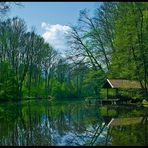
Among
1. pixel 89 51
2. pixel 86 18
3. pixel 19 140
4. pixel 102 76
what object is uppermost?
pixel 86 18

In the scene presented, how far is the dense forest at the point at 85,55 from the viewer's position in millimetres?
32094

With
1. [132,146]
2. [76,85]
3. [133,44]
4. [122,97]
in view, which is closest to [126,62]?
[133,44]

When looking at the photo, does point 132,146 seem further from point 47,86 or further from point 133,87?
point 47,86

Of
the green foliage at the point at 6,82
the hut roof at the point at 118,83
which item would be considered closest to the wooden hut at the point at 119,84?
the hut roof at the point at 118,83

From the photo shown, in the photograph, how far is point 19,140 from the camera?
42.6 feet

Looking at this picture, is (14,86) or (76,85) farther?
(76,85)

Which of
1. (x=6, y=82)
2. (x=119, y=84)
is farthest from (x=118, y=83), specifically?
(x=6, y=82)

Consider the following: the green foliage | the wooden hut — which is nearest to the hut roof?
the wooden hut

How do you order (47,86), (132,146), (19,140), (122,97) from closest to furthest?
1. (132,146)
2. (19,140)
3. (122,97)
4. (47,86)

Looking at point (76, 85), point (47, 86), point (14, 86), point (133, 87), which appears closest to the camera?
point (133, 87)

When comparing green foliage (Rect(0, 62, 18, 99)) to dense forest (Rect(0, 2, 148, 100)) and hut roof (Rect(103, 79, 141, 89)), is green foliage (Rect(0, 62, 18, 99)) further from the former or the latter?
hut roof (Rect(103, 79, 141, 89))

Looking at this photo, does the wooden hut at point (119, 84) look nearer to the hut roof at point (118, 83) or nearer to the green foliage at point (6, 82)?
the hut roof at point (118, 83)

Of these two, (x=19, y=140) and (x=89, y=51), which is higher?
(x=89, y=51)

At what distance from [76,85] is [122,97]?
170 ft
